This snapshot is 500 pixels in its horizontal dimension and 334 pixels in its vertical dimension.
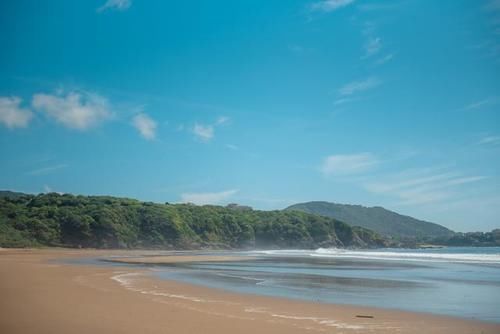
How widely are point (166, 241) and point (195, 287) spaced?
78548mm

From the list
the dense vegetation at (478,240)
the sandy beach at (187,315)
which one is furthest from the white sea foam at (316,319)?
the dense vegetation at (478,240)

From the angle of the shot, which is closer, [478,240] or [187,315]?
[187,315]

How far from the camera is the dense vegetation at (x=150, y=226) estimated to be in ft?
237

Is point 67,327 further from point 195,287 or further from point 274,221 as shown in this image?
point 274,221

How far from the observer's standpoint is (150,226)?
309 feet

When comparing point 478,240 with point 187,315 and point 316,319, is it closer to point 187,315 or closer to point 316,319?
point 316,319

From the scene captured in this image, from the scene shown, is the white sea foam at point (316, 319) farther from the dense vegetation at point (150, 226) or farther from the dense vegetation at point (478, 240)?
the dense vegetation at point (478, 240)

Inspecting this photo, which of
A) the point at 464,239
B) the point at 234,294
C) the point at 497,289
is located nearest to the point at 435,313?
the point at 234,294

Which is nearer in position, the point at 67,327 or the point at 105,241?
the point at 67,327

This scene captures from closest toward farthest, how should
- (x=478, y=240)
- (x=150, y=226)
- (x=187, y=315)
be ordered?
(x=187, y=315) < (x=150, y=226) < (x=478, y=240)

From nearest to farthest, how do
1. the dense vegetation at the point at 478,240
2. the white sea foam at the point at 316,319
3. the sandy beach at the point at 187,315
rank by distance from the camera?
the sandy beach at the point at 187,315
the white sea foam at the point at 316,319
the dense vegetation at the point at 478,240

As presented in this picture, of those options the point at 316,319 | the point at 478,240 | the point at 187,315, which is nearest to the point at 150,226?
the point at 187,315

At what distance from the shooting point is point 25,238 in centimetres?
6606

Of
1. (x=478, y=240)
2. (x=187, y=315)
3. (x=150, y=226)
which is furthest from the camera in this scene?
(x=478, y=240)
